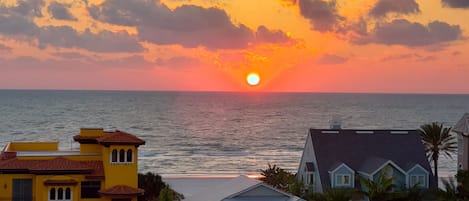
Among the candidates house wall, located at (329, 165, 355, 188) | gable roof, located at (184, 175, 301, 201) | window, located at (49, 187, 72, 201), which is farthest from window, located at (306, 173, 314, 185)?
window, located at (49, 187, 72, 201)

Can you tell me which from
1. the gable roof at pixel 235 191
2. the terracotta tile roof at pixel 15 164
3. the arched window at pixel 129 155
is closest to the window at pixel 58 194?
the terracotta tile roof at pixel 15 164

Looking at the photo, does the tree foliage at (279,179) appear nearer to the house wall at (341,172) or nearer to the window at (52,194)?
the house wall at (341,172)

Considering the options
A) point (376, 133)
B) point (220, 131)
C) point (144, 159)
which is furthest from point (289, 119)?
point (376, 133)

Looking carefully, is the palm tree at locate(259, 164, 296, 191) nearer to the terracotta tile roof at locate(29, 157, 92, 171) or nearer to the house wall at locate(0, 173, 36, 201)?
the terracotta tile roof at locate(29, 157, 92, 171)

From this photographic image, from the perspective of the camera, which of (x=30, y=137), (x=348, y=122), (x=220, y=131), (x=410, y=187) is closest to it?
(x=410, y=187)

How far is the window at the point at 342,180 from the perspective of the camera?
43688 millimetres

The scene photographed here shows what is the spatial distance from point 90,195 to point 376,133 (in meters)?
Answer: 20.9

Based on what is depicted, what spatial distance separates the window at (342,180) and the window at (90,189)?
15.7 m

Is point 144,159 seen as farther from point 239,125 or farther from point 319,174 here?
point 239,125

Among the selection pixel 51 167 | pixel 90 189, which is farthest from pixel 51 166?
pixel 90 189

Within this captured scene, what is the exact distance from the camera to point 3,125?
511 feet

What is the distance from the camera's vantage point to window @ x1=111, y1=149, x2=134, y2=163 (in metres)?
37.0

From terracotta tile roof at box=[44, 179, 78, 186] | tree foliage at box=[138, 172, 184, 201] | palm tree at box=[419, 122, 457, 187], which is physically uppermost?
palm tree at box=[419, 122, 457, 187]

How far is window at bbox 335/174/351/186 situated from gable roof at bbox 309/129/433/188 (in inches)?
25.2
